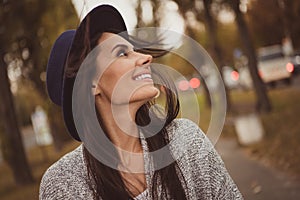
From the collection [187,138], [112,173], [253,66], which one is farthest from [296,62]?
[112,173]

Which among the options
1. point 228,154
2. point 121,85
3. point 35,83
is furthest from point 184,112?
point 35,83

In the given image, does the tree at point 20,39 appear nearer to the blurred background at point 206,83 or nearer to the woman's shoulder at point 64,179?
the blurred background at point 206,83

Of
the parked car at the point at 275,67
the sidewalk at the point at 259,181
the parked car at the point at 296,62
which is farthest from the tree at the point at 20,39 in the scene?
the parked car at the point at 296,62

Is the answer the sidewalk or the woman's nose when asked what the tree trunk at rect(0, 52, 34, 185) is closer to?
the sidewalk

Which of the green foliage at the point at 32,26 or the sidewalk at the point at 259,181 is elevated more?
the green foliage at the point at 32,26

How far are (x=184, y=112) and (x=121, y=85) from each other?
1.72 ft

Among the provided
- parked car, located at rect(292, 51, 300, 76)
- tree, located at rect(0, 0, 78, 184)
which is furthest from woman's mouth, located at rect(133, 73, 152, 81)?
parked car, located at rect(292, 51, 300, 76)

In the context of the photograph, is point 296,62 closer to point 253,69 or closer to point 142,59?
point 253,69

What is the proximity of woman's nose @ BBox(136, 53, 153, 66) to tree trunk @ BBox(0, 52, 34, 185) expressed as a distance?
14.7 m

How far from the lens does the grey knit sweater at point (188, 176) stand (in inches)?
71.9

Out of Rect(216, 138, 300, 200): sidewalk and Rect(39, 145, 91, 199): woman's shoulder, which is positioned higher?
Rect(39, 145, 91, 199): woman's shoulder

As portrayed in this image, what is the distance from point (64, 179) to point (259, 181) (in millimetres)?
6814

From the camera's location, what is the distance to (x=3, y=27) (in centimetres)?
1631

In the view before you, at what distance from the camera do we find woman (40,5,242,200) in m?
1.84
